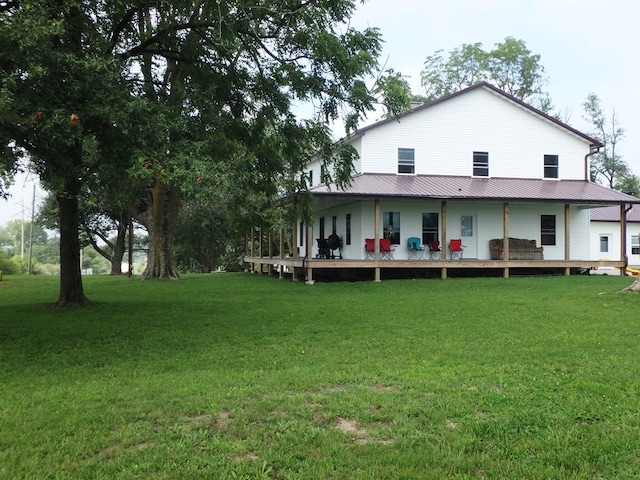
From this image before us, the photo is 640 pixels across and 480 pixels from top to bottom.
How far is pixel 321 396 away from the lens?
16.1ft

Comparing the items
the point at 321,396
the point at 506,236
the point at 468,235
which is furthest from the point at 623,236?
the point at 321,396

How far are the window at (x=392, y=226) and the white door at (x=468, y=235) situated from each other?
9.29 feet

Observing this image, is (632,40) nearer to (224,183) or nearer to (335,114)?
(335,114)

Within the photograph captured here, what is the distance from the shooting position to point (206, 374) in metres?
5.86

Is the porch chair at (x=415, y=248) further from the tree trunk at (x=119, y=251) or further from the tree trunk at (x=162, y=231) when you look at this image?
the tree trunk at (x=119, y=251)

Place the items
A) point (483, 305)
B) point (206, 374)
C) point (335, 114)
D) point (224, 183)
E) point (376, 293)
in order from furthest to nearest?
point (376, 293) < point (483, 305) < point (335, 114) < point (224, 183) < point (206, 374)

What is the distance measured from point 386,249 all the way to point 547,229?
776 centimetres

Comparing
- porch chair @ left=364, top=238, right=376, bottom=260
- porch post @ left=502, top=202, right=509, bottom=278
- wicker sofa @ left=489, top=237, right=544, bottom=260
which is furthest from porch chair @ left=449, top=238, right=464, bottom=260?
porch chair @ left=364, top=238, right=376, bottom=260

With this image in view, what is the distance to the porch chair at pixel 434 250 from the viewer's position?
67.0 feet

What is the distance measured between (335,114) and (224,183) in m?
4.82

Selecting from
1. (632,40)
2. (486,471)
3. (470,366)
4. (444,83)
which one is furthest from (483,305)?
(444,83)

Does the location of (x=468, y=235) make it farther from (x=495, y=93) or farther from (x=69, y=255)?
(x=69, y=255)

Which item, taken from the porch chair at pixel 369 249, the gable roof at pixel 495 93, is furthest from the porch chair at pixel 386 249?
the gable roof at pixel 495 93

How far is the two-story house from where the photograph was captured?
2020cm
